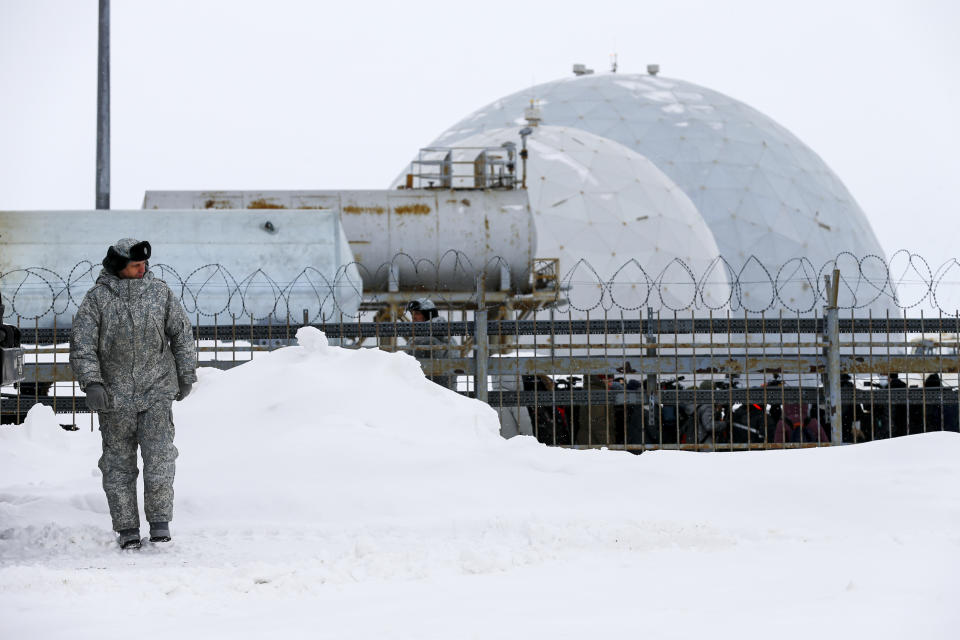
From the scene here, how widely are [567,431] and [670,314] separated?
568 inches

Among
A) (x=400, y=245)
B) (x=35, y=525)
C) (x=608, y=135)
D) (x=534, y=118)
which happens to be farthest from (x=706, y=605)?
(x=608, y=135)

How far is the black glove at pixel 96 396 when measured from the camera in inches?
238

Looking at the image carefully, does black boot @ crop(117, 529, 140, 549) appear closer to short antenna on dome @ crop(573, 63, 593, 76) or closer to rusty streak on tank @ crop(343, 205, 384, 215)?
rusty streak on tank @ crop(343, 205, 384, 215)

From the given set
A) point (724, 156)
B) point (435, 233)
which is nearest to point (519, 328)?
point (435, 233)

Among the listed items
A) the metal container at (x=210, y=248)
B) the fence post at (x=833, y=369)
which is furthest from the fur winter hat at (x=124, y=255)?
the metal container at (x=210, y=248)

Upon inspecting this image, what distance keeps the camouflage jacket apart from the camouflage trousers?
0.29ft

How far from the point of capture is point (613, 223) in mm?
26500

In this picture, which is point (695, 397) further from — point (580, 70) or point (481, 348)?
point (580, 70)

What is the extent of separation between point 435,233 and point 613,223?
717 centimetres

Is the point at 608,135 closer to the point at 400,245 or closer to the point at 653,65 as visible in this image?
the point at 653,65

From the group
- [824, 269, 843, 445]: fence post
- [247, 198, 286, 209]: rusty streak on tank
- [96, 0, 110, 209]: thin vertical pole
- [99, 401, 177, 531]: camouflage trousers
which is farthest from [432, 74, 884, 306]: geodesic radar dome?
[99, 401, 177, 531]: camouflage trousers

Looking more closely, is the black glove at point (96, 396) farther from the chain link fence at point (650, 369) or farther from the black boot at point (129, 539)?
the chain link fence at point (650, 369)

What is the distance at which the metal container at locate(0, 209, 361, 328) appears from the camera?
55.3 feet

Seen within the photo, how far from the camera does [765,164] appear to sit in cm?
3772
